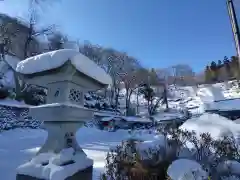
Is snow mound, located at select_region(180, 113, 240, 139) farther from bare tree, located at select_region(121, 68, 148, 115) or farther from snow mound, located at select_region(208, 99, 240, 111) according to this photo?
bare tree, located at select_region(121, 68, 148, 115)

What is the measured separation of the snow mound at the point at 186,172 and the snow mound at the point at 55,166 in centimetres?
139

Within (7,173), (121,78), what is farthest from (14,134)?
(121,78)

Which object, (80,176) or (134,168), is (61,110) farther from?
(134,168)

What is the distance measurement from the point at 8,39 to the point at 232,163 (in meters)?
22.3

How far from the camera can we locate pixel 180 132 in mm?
3422

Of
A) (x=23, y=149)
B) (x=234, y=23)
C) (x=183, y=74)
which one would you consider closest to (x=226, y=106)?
(x=23, y=149)

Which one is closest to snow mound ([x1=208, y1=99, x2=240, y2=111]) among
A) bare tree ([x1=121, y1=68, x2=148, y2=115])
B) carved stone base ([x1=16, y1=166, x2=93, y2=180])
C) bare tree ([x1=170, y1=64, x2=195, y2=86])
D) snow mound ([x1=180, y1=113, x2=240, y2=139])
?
snow mound ([x1=180, y1=113, x2=240, y2=139])

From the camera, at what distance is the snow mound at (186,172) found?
2.07 meters

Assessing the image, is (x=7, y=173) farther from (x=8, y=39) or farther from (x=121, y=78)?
(x=121, y=78)

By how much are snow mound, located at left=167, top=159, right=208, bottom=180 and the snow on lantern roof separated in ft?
5.92

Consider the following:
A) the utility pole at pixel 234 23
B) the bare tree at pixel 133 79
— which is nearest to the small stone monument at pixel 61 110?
the utility pole at pixel 234 23

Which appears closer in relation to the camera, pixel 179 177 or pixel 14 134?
pixel 179 177

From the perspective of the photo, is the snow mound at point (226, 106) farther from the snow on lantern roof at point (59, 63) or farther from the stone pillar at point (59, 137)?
the stone pillar at point (59, 137)

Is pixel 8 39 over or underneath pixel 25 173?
over
